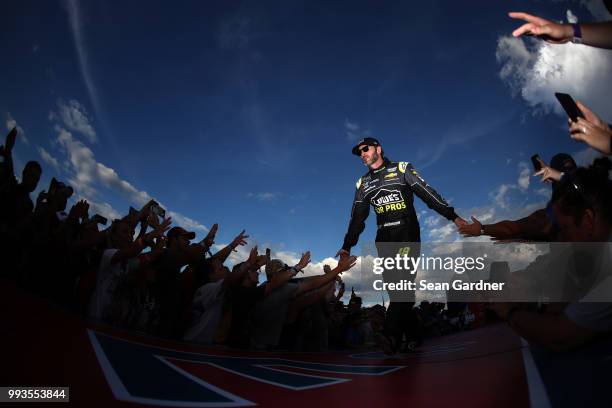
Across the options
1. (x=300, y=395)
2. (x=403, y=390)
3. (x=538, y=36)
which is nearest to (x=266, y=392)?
(x=300, y=395)

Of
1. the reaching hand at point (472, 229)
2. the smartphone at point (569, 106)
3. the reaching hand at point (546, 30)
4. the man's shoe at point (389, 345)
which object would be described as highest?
the reaching hand at point (546, 30)

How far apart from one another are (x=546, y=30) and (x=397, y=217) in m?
2.36

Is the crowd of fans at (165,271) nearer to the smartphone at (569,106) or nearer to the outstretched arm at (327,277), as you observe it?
the outstretched arm at (327,277)

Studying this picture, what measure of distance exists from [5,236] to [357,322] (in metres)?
7.38

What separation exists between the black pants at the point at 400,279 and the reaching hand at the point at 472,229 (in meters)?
0.52

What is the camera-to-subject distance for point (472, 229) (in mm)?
3346

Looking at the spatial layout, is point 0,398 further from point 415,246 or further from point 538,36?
A: point 415,246

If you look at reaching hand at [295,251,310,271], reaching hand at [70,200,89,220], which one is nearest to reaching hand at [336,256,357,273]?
reaching hand at [295,251,310,271]

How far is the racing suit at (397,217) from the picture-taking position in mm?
3521

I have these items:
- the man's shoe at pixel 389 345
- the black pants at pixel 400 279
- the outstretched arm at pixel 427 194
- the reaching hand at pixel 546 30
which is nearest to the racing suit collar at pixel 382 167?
the outstretched arm at pixel 427 194

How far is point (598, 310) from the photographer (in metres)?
1.26

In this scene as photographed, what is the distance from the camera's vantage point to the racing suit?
3521 mm

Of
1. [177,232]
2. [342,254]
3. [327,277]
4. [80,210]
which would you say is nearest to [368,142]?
[342,254]

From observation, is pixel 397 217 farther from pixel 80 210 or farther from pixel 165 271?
pixel 80 210
